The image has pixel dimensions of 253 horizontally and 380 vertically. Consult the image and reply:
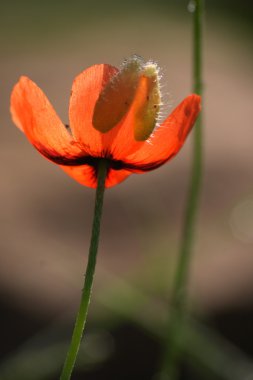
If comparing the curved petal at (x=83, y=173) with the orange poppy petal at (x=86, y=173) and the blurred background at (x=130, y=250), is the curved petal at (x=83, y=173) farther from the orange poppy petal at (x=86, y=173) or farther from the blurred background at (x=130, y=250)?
the blurred background at (x=130, y=250)

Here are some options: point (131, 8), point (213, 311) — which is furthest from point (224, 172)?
point (131, 8)

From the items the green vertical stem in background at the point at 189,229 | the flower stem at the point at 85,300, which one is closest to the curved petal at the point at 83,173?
the flower stem at the point at 85,300

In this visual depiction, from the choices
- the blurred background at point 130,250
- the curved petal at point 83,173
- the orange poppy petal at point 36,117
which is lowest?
the blurred background at point 130,250

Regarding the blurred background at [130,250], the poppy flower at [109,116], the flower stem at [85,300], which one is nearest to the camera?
the flower stem at [85,300]

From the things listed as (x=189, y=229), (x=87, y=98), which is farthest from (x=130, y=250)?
(x=87, y=98)

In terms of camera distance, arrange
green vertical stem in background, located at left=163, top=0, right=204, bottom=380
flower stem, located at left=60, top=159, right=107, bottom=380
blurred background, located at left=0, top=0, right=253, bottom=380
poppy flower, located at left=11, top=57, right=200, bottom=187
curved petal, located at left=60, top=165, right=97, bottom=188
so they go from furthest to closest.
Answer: blurred background, located at left=0, top=0, right=253, bottom=380
green vertical stem in background, located at left=163, top=0, right=204, bottom=380
curved petal, located at left=60, top=165, right=97, bottom=188
poppy flower, located at left=11, top=57, right=200, bottom=187
flower stem, located at left=60, top=159, right=107, bottom=380

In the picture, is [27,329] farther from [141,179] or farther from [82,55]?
[82,55]

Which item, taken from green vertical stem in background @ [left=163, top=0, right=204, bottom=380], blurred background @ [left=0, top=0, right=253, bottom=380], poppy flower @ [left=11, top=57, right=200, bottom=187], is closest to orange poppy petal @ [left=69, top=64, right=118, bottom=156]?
poppy flower @ [left=11, top=57, right=200, bottom=187]

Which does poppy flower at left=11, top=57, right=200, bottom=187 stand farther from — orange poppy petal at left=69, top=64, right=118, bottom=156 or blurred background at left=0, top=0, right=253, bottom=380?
blurred background at left=0, top=0, right=253, bottom=380
